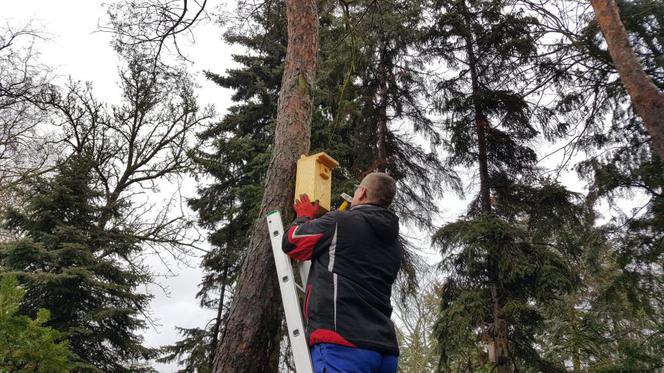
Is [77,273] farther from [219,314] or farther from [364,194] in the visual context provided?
[364,194]

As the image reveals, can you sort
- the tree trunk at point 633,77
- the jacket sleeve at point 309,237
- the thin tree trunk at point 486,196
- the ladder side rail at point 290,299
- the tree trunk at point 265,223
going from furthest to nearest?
the thin tree trunk at point 486,196, the tree trunk at point 633,77, the tree trunk at point 265,223, the jacket sleeve at point 309,237, the ladder side rail at point 290,299

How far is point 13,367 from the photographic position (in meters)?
3.08

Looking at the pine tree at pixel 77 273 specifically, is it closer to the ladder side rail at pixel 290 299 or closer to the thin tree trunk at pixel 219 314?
the thin tree trunk at pixel 219 314

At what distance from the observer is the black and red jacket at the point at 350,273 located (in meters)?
2.42

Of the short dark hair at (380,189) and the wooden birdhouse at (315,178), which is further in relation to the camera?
the wooden birdhouse at (315,178)

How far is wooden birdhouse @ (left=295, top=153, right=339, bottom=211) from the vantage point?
10.8 ft

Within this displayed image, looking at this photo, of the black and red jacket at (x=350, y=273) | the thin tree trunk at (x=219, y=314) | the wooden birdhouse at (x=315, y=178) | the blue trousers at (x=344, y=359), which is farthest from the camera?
the thin tree trunk at (x=219, y=314)

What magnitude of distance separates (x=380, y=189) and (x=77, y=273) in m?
6.96

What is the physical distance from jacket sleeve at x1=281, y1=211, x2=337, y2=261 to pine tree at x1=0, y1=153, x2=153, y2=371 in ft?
21.2

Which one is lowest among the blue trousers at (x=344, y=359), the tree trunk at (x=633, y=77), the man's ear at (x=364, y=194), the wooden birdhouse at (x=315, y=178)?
the blue trousers at (x=344, y=359)

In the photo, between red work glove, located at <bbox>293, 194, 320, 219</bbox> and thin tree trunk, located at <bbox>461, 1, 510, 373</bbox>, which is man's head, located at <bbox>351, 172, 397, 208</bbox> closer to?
red work glove, located at <bbox>293, 194, 320, 219</bbox>

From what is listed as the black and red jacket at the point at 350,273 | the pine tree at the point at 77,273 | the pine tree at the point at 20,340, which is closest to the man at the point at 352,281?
the black and red jacket at the point at 350,273

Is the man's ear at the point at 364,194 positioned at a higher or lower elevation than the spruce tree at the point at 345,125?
lower

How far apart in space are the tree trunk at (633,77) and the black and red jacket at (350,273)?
432 cm
